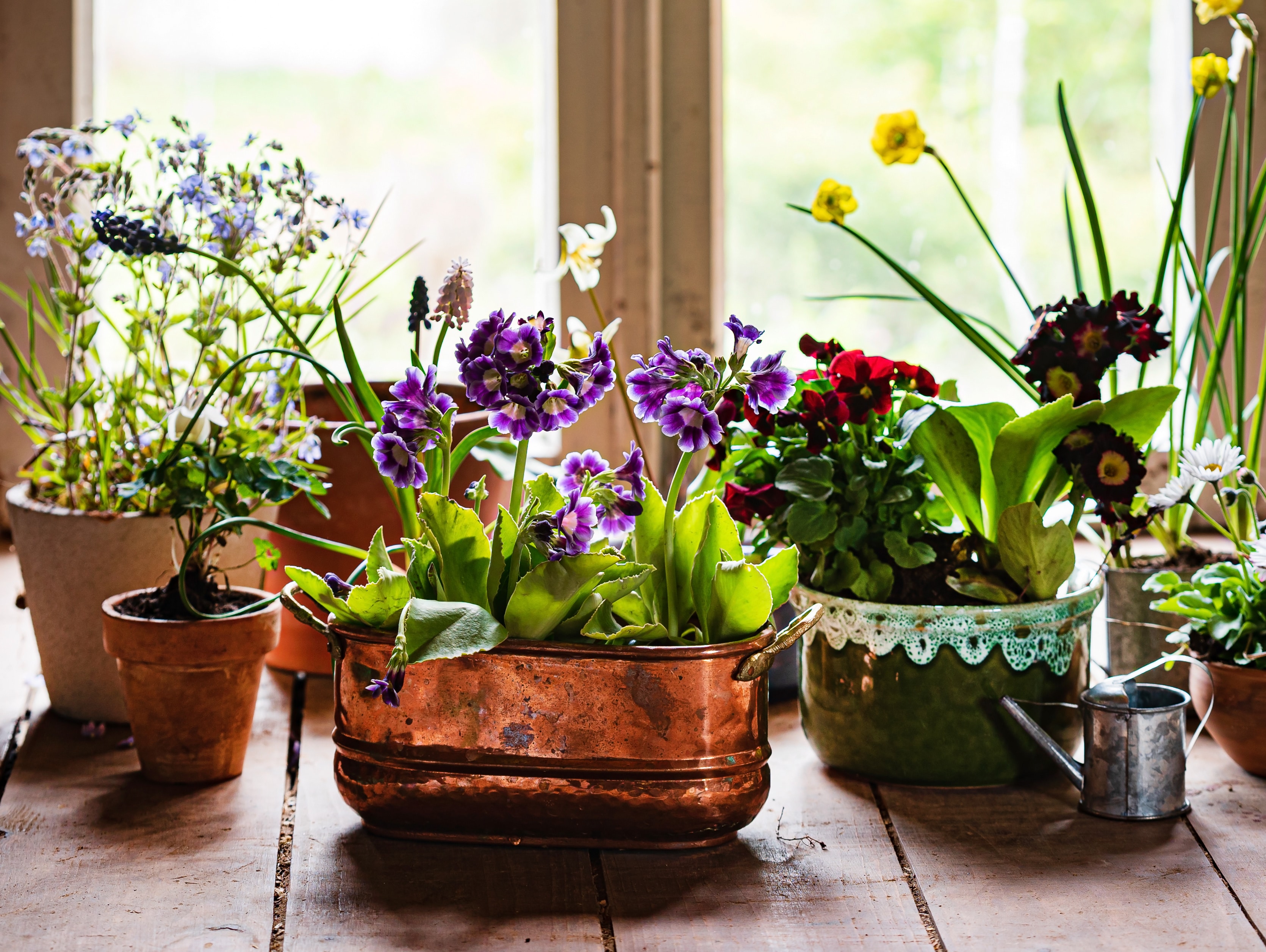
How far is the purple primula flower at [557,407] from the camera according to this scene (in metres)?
0.82

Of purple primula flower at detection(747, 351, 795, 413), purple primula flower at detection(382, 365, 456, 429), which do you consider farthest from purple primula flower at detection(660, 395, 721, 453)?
purple primula flower at detection(382, 365, 456, 429)

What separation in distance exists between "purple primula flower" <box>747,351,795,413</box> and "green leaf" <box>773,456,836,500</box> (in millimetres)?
181

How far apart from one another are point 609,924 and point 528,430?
1.09ft

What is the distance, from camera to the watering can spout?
1.00m

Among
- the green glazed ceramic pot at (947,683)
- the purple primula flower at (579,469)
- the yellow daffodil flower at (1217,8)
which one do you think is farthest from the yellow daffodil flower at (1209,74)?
the purple primula flower at (579,469)

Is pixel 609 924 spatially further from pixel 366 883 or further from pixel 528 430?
pixel 528 430

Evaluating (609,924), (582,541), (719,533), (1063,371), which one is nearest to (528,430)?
(582,541)

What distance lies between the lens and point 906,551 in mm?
1021

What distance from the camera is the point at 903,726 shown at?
1035mm

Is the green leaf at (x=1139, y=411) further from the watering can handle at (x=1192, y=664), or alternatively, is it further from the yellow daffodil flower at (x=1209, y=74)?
the yellow daffodil flower at (x=1209, y=74)

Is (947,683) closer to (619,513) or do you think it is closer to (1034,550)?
(1034,550)

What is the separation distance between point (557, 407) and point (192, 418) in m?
0.40

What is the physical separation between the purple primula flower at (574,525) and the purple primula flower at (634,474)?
29mm

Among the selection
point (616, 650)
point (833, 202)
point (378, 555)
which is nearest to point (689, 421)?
point (616, 650)
